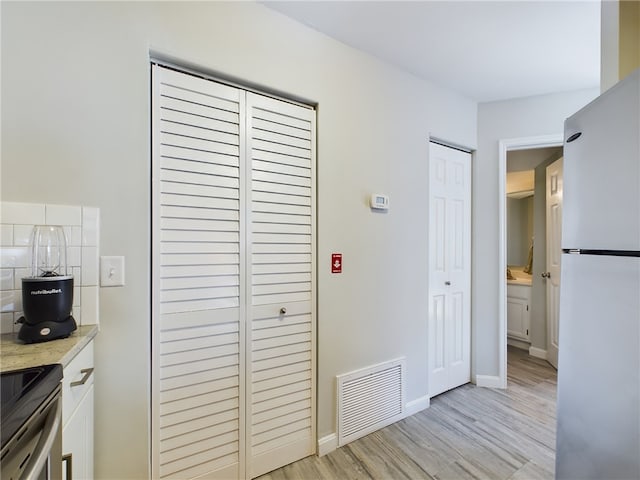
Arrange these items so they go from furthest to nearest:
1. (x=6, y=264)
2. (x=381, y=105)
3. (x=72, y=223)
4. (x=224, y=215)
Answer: (x=381, y=105)
(x=224, y=215)
(x=72, y=223)
(x=6, y=264)

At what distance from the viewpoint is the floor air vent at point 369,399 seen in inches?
74.9

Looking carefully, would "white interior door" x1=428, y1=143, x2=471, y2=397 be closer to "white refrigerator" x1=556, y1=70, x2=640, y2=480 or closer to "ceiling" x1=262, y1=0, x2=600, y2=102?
"ceiling" x1=262, y1=0, x2=600, y2=102

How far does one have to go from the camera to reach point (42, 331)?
1021mm

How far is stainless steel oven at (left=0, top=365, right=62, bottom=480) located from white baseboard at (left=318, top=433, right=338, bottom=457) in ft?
4.45

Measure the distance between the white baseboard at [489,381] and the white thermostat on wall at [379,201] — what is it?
195 cm

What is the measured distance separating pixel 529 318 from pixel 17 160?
4.70 metres

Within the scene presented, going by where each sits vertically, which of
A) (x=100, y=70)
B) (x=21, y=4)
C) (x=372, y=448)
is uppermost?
(x=21, y=4)

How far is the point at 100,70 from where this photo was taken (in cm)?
125

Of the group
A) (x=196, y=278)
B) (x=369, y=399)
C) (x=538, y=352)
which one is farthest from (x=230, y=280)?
(x=538, y=352)

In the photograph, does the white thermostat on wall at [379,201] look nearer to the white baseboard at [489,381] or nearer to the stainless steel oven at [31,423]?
the stainless steel oven at [31,423]

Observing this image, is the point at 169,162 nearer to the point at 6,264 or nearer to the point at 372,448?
the point at 6,264

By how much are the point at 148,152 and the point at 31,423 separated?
1.07m

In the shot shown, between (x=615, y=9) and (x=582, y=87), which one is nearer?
(x=615, y=9)

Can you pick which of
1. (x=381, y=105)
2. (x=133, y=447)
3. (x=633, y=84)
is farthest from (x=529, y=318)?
(x=133, y=447)
